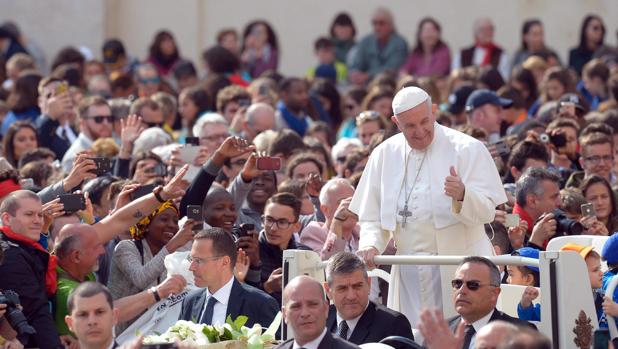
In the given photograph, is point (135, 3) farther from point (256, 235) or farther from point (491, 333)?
point (491, 333)

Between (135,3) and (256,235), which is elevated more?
(135,3)

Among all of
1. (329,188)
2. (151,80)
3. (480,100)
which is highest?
(151,80)

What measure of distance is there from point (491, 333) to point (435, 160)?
3034 millimetres

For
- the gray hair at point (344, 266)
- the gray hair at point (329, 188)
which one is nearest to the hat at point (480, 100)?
the gray hair at point (329, 188)

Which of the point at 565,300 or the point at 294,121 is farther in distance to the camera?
the point at 294,121

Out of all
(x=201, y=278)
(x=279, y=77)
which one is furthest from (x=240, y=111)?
(x=201, y=278)

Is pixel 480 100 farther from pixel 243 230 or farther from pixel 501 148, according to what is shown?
pixel 243 230

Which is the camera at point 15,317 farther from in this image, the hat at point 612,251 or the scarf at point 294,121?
the scarf at point 294,121

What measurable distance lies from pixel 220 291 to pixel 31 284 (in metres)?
1.19

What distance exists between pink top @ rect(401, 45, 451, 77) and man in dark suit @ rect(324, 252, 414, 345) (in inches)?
407

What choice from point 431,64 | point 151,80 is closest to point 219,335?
point 151,80

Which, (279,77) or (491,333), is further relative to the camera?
(279,77)

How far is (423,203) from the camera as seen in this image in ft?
36.2

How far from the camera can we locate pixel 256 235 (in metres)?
11.9
